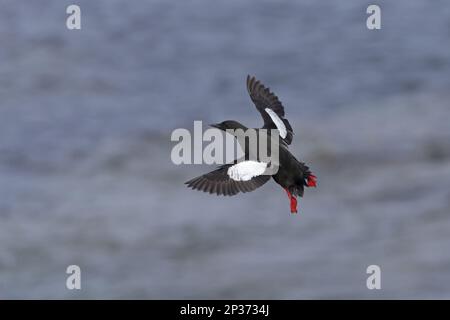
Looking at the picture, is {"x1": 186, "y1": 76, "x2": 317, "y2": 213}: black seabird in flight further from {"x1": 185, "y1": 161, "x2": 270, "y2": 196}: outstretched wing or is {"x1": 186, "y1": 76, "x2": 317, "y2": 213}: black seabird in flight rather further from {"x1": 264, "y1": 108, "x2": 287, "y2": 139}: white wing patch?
{"x1": 264, "y1": 108, "x2": 287, "y2": 139}: white wing patch

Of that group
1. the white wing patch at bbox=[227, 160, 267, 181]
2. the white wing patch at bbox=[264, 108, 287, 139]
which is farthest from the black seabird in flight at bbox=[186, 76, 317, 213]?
the white wing patch at bbox=[264, 108, 287, 139]

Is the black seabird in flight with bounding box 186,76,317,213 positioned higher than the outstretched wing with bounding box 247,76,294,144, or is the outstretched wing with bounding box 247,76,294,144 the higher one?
the outstretched wing with bounding box 247,76,294,144

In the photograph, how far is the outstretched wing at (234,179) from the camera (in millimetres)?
7758

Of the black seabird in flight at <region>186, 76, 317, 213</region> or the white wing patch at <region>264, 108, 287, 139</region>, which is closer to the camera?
the black seabird in flight at <region>186, 76, 317, 213</region>

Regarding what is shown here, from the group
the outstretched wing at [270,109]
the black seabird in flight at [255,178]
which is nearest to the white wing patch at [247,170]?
the black seabird in flight at [255,178]

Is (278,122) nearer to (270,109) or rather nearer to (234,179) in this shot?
(270,109)

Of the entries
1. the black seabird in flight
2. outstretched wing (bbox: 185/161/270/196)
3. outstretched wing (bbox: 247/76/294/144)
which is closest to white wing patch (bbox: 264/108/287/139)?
outstretched wing (bbox: 247/76/294/144)

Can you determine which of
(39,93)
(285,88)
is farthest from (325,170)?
(39,93)

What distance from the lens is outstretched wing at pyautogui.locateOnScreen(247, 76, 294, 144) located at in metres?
8.70

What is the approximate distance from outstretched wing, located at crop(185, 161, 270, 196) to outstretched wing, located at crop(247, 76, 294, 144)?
706mm

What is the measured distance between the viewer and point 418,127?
1316cm

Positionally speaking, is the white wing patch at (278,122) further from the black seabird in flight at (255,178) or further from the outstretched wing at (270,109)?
the black seabird in flight at (255,178)

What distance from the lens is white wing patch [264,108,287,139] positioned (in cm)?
862

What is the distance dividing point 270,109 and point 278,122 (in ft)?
1.18
